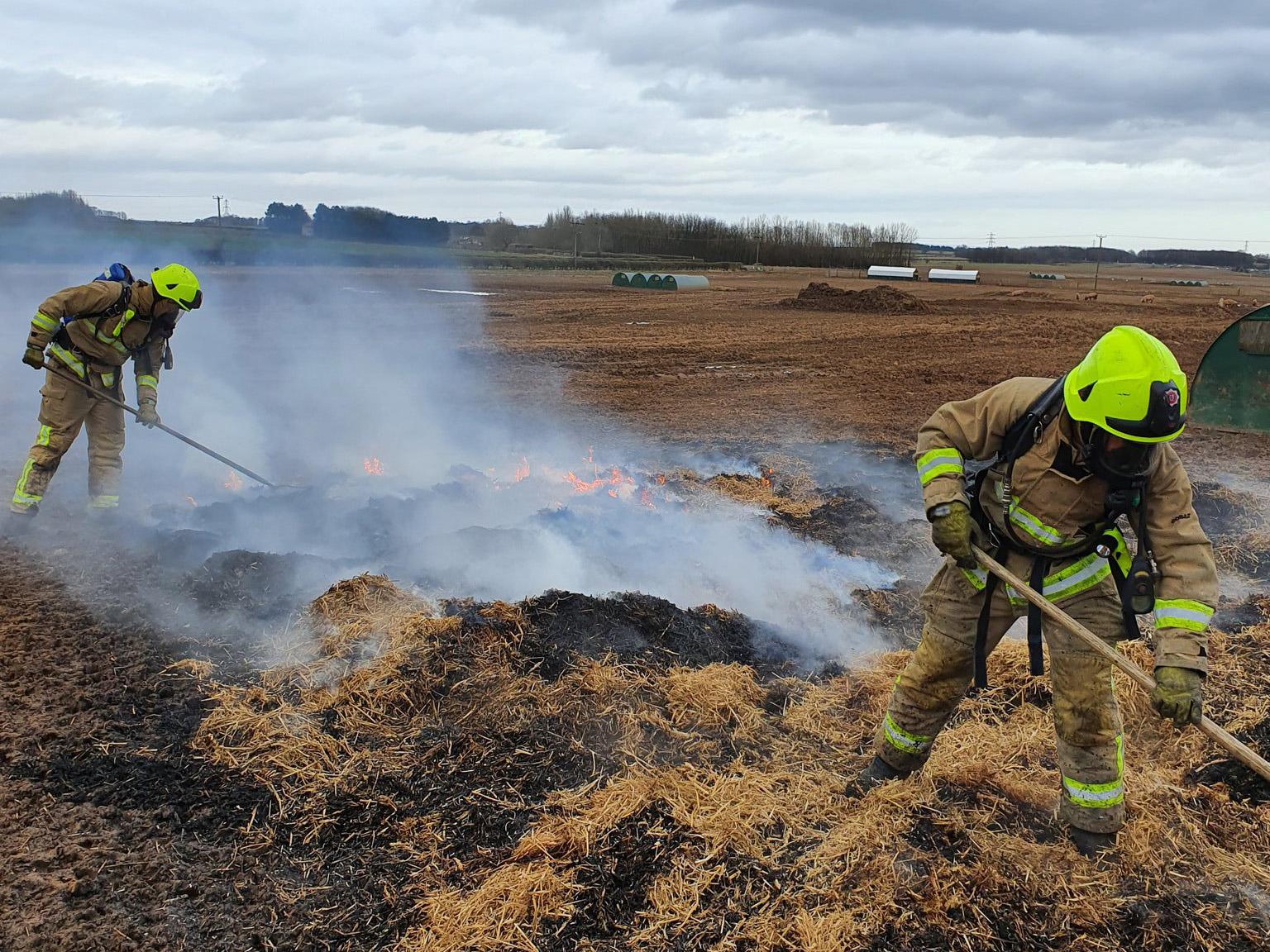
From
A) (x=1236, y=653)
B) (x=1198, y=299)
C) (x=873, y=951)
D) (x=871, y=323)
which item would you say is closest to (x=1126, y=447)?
(x=873, y=951)

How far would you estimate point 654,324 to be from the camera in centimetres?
2312

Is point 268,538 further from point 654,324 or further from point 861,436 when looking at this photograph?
point 654,324

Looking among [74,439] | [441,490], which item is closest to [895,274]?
[441,490]

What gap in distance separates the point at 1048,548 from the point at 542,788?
7.70 feet

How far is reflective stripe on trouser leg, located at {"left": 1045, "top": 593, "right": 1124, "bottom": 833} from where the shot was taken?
3.28 meters

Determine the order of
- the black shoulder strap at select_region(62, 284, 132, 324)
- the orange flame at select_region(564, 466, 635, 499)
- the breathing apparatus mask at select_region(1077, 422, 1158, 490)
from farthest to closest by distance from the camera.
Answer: the orange flame at select_region(564, 466, 635, 499)
the black shoulder strap at select_region(62, 284, 132, 324)
the breathing apparatus mask at select_region(1077, 422, 1158, 490)

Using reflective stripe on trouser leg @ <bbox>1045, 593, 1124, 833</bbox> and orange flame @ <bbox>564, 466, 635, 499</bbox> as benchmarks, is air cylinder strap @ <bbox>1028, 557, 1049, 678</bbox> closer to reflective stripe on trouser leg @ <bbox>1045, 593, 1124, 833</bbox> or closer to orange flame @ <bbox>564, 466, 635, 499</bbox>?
reflective stripe on trouser leg @ <bbox>1045, 593, 1124, 833</bbox>

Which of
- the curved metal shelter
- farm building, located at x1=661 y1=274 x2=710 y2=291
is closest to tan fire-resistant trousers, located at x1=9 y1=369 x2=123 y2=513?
the curved metal shelter

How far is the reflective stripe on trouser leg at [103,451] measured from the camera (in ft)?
23.6

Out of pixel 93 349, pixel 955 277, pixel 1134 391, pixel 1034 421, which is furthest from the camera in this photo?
pixel 955 277

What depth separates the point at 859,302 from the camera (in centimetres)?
2916

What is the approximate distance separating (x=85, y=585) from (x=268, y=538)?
126 cm

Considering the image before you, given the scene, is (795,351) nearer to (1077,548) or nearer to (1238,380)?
(1238,380)

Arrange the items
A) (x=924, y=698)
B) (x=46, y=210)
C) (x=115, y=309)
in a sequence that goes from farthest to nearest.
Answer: (x=46, y=210) → (x=115, y=309) → (x=924, y=698)
